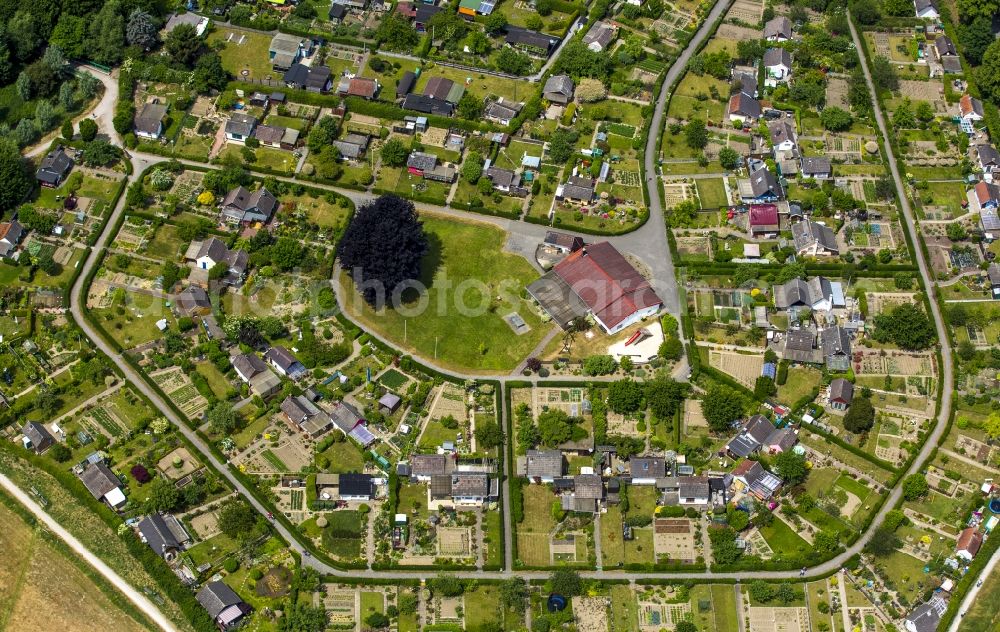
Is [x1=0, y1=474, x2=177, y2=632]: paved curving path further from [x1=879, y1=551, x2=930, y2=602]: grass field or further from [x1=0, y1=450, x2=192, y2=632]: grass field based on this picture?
[x1=879, y1=551, x2=930, y2=602]: grass field

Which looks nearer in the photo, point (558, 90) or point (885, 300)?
point (885, 300)

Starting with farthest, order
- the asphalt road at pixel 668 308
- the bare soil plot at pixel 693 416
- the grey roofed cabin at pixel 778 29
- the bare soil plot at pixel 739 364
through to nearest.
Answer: the grey roofed cabin at pixel 778 29, the bare soil plot at pixel 739 364, the bare soil plot at pixel 693 416, the asphalt road at pixel 668 308

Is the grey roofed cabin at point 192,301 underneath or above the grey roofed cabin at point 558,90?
underneath

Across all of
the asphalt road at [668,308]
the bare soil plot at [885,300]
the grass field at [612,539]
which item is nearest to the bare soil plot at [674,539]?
the asphalt road at [668,308]

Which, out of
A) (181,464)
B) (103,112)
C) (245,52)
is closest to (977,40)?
(245,52)

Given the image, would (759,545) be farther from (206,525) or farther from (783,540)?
(206,525)

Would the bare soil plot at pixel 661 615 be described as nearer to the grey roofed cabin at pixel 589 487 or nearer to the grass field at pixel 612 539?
the grass field at pixel 612 539
